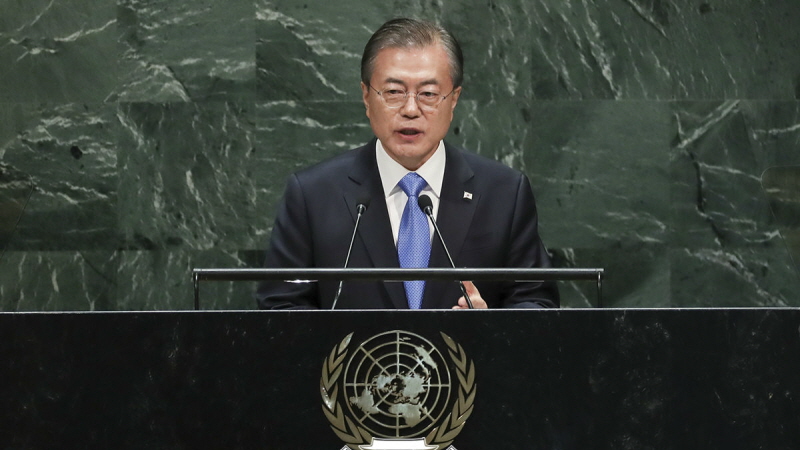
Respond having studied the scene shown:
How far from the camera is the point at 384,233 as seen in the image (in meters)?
3.45

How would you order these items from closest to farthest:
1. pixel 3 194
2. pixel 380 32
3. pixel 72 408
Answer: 1. pixel 72 408
2. pixel 380 32
3. pixel 3 194

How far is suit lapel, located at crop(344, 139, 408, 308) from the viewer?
11.0ft

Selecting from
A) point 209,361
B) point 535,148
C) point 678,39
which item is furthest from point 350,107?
point 209,361

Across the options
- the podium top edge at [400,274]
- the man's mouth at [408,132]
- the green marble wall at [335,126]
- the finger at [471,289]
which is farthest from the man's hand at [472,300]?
the green marble wall at [335,126]

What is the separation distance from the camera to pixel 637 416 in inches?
92.5

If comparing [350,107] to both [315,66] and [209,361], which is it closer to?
[315,66]

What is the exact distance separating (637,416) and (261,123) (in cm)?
328

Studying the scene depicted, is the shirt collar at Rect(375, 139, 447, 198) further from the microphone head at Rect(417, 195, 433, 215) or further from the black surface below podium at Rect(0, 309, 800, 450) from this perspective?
the black surface below podium at Rect(0, 309, 800, 450)

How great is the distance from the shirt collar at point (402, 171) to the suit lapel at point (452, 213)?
21 millimetres

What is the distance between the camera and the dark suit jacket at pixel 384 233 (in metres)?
3.38

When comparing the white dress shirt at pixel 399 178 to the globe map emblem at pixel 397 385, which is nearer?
the globe map emblem at pixel 397 385

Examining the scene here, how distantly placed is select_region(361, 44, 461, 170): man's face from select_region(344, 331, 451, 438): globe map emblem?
1.36 metres

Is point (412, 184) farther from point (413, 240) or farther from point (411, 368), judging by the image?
point (411, 368)

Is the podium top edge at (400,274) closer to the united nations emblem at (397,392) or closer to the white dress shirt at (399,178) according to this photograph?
the united nations emblem at (397,392)
